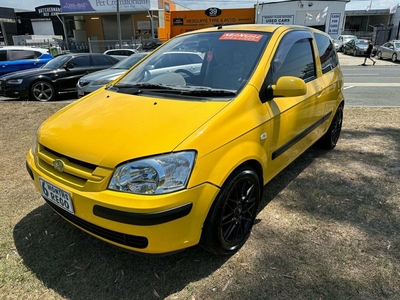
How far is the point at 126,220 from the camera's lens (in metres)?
1.83

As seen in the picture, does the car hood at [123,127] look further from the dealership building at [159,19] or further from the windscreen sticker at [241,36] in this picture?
the dealership building at [159,19]

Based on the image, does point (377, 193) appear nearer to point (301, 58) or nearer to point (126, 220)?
point (301, 58)

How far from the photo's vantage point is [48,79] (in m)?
8.66

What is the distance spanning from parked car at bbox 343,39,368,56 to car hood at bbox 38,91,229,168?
26.7 m

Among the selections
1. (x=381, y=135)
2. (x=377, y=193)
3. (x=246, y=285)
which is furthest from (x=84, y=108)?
(x=381, y=135)

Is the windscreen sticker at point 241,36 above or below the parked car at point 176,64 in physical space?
above

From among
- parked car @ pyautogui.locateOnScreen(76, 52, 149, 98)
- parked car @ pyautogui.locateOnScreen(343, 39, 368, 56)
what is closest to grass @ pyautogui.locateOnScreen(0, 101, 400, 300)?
parked car @ pyautogui.locateOnScreen(76, 52, 149, 98)

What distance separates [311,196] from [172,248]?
1909mm

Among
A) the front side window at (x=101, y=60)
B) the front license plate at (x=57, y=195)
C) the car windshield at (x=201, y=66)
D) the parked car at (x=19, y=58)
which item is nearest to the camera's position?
the front license plate at (x=57, y=195)

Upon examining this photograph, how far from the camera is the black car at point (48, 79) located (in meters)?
8.42

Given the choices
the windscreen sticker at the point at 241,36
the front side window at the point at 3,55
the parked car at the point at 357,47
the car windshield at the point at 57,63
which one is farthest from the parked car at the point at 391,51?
the front side window at the point at 3,55

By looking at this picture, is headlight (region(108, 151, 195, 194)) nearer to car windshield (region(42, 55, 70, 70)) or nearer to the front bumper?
the front bumper

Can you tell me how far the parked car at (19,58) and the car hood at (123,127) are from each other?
10097 millimetres

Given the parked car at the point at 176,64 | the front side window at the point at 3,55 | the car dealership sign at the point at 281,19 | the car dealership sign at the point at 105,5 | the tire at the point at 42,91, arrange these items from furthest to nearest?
1. the car dealership sign at the point at 105,5
2. the car dealership sign at the point at 281,19
3. the front side window at the point at 3,55
4. the tire at the point at 42,91
5. the parked car at the point at 176,64
